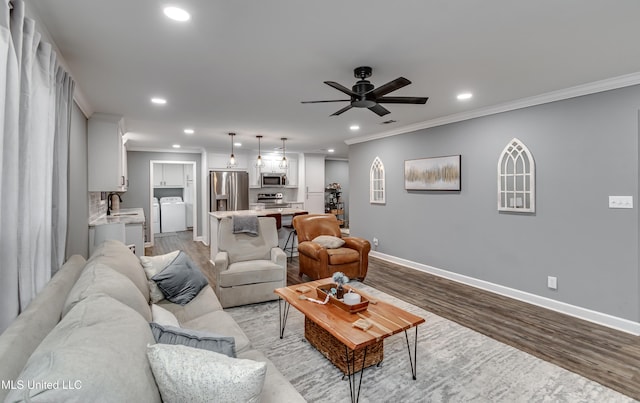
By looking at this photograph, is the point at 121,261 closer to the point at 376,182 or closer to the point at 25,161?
the point at 25,161

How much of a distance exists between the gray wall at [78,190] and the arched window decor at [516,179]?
5024 millimetres

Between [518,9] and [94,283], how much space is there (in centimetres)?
284

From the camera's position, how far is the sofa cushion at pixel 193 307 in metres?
2.27

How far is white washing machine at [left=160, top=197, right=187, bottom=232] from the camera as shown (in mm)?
9180

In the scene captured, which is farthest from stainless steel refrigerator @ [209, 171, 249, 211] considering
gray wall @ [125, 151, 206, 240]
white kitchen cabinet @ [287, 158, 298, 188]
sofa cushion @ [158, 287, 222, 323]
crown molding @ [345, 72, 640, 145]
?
sofa cushion @ [158, 287, 222, 323]

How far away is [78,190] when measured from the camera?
140 inches

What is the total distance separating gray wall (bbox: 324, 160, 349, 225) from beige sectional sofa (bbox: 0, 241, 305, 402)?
30.0 feet

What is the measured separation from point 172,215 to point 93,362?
927cm

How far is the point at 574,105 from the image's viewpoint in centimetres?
328

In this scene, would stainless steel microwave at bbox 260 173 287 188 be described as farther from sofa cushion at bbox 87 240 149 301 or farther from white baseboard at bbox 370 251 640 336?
sofa cushion at bbox 87 240 149 301

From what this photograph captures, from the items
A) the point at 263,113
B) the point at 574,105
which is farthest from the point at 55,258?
the point at 574,105

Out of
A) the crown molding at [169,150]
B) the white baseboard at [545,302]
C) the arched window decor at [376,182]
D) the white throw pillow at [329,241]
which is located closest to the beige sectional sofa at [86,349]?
the white throw pillow at [329,241]

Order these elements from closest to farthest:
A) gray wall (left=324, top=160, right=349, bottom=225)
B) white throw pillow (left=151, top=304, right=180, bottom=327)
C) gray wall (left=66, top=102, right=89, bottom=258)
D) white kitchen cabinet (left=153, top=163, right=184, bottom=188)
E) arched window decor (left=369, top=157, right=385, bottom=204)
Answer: white throw pillow (left=151, top=304, right=180, bottom=327)
gray wall (left=66, top=102, right=89, bottom=258)
arched window decor (left=369, top=157, right=385, bottom=204)
white kitchen cabinet (left=153, top=163, right=184, bottom=188)
gray wall (left=324, top=160, right=349, bottom=225)

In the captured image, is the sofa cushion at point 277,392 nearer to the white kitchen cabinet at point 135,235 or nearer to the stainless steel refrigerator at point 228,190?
the white kitchen cabinet at point 135,235
